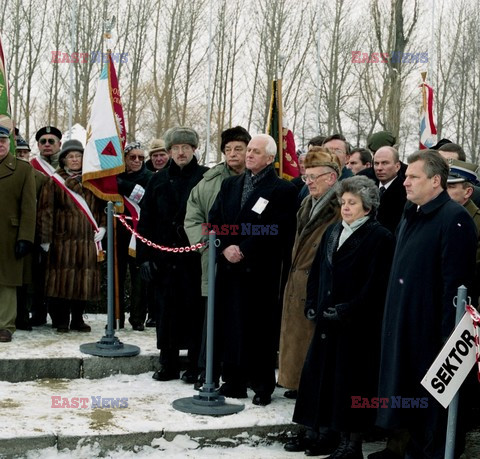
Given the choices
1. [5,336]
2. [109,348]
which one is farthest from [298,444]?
[5,336]

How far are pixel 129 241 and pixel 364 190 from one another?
3.63 m

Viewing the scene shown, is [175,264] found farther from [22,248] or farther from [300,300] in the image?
[22,248]

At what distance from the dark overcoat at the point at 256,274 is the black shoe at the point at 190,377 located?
70 centimetres

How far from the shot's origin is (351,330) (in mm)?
4523

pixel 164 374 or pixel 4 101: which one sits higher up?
pixel 4 101

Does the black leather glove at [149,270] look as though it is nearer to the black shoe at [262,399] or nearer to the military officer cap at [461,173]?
the black shoe at [262,399]

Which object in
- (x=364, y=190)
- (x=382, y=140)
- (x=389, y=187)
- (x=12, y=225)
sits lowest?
(x=12, y=225)

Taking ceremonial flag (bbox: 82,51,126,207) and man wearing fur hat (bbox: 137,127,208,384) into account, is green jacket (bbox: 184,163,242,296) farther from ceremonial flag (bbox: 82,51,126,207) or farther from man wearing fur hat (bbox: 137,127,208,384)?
ceremonial flag (bbox: 82,51,126,207)

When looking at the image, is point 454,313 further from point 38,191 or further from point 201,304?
point 38,191

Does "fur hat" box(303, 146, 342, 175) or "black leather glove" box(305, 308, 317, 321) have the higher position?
"fur hat" box(303, 146, 342, 175)

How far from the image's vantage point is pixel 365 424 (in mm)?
4512

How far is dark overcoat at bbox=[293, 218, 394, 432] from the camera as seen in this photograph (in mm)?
4500

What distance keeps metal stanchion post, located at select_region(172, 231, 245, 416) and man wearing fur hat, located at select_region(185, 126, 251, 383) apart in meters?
0.40

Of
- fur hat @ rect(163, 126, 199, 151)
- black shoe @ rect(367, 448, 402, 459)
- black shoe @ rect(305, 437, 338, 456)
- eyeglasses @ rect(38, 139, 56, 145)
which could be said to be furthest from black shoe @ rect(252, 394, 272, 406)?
eyeglasses @ rect(38, 139, 56, 145)
